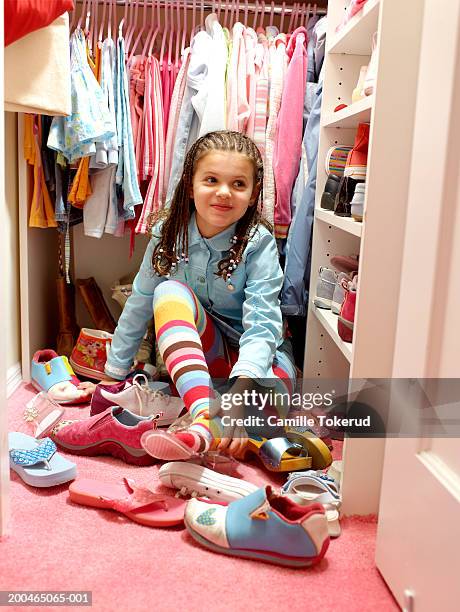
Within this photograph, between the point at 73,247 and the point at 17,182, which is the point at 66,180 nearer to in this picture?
the point at 17,182

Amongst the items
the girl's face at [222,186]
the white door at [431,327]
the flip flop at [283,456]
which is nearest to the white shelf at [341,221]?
the girl's face at [222,186]

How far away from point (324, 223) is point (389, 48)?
0.78 meters

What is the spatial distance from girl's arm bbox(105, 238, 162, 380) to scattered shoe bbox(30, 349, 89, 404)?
0.12 m

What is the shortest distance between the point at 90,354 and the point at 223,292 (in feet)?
1.77

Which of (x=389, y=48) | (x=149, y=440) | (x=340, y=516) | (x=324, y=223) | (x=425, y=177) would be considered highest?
(x=389, y=48)

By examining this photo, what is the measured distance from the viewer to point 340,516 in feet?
4.46

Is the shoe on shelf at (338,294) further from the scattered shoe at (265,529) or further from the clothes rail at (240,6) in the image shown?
the clothes rail at (240,6)

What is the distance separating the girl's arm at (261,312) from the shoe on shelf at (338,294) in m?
→ 0.16

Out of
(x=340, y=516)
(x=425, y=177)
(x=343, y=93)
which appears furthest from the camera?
(x=343, y=93)

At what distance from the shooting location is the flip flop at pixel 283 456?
4.95ft

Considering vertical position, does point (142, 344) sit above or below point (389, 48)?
below

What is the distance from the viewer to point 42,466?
4.82 ft

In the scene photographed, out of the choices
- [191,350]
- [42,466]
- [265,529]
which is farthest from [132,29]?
[265,529]

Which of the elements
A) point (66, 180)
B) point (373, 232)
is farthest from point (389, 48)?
point (66, 180)
